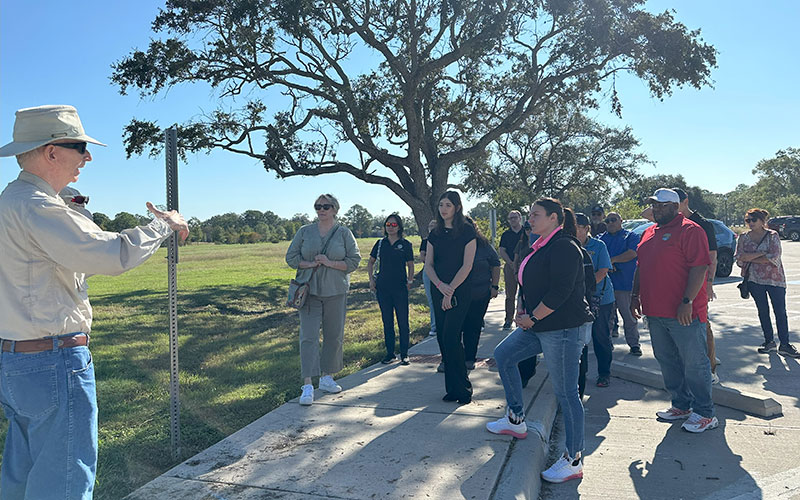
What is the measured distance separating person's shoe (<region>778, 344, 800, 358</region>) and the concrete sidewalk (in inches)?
142

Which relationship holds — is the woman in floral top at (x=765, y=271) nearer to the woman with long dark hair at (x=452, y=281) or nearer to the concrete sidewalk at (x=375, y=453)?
the concrete sidewalk at (x=375, y=453)

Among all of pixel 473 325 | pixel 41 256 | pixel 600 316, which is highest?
pixel 41 256

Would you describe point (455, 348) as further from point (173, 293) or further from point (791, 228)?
point (791, 228)

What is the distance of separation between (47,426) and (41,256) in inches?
26.7

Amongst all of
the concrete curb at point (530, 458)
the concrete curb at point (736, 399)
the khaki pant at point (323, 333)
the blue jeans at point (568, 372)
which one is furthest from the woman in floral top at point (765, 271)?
the khaki pant at point (323, 333)

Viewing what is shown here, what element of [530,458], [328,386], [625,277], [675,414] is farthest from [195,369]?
[625,277]

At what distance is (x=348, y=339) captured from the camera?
9.06 meters

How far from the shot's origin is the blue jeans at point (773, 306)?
6.85 m

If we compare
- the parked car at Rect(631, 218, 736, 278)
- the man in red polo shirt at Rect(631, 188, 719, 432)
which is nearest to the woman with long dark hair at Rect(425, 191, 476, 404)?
the man in red polo shirt at Rect(631, 188, 719, 432)

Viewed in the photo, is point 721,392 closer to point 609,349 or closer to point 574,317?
point 609,349

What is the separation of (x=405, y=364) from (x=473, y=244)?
2.29 meters

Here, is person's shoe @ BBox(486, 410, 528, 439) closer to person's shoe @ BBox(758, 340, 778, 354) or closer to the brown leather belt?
the brown leather belt

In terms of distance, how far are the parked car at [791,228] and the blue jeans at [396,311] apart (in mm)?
42360

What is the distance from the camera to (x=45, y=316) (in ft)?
7.29
